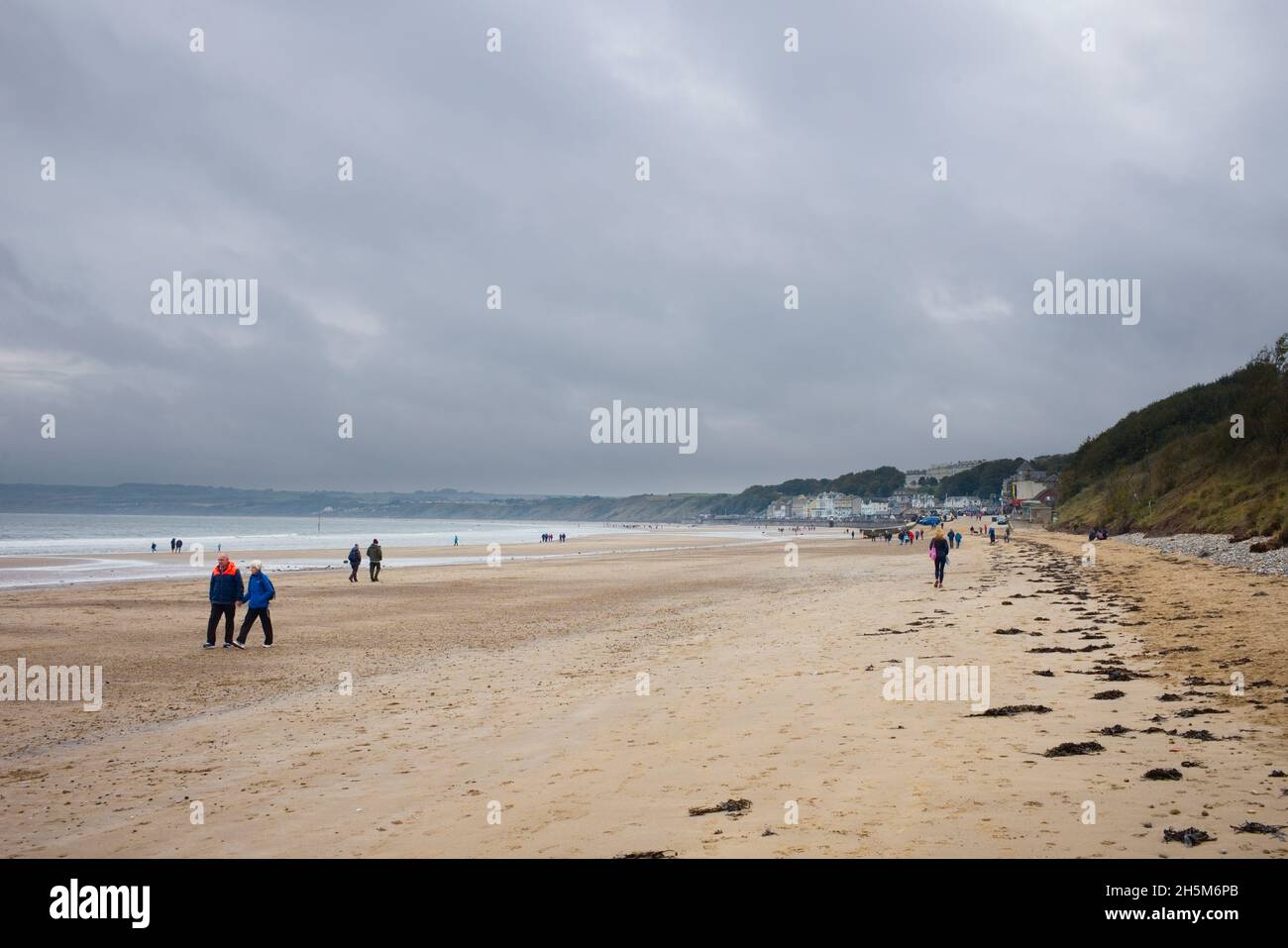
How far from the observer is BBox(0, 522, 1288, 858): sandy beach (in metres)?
5.35

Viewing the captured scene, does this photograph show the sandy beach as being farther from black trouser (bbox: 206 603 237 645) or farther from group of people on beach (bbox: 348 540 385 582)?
group of people on beach (bbox: 348 540 385 582)

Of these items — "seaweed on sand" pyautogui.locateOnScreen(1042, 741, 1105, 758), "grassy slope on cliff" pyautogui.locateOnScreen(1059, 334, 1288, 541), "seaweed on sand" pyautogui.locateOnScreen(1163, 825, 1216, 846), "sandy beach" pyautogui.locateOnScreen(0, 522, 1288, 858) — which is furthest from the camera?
"grassy slope on cliff" pyautogui.locateOnScreen(1059, 334, 1288, 541)

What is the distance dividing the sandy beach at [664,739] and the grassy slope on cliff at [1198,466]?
22125mm

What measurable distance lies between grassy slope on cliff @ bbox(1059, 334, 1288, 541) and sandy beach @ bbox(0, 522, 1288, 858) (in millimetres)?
22125

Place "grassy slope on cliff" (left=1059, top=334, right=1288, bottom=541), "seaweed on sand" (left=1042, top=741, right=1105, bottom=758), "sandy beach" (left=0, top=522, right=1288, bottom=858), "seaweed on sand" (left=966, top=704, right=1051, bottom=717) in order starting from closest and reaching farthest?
"sandy beach" (left=0, top=522, right=1288, bottom=858), "seaweed on sand" (left=1042, top=741, right=1105, bottom=758), "seaweed on sand" (left=966, top=704, right=1051, bottom=717), "grassy slope on cliff" (left=1059, top=334, right=1288, bottom=541)

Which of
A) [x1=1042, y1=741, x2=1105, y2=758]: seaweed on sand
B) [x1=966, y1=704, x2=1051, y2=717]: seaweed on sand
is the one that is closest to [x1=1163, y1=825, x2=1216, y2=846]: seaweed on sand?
[x1=1042, y1=741, x2=1105, y2=758]: seaweed on sand

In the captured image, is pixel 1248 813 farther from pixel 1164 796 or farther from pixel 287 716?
pixel 287 716

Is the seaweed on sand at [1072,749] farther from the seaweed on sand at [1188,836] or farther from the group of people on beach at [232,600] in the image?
the group of people on beach at [232,600]

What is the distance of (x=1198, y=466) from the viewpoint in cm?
5503

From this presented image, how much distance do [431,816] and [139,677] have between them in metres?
9.75

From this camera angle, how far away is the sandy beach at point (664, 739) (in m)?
5.35
